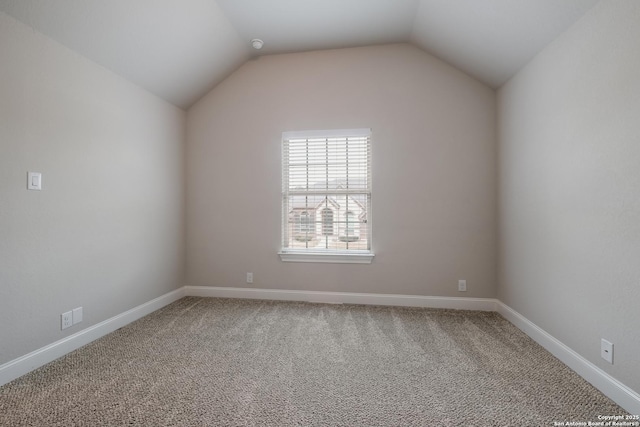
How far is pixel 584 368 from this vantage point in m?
1.76

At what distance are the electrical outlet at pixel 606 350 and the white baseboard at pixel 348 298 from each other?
1318 mm

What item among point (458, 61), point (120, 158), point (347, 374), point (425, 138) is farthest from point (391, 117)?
point (120, 158)

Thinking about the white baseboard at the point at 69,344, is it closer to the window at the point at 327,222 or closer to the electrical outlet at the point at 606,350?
the window at the point at 327,222

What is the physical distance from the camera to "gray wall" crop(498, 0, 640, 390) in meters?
1.49

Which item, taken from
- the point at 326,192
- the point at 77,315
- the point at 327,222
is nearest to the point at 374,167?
the point at 326,192

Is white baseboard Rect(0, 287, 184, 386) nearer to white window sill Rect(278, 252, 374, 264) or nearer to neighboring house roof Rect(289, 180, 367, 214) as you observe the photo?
white window sill Rect(278, 252, 374, 264)

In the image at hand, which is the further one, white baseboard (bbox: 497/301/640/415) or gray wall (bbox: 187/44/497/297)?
gray wall (bbox: 187/44/497/297)

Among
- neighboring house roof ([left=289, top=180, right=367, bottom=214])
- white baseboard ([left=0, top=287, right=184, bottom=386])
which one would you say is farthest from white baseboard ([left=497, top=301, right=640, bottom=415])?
white baseboard ([left=0, top=287, right=184, bottom=386])

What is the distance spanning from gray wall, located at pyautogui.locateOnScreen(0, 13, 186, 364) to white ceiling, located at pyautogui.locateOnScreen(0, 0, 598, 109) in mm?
178

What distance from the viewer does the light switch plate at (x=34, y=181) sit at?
186cm

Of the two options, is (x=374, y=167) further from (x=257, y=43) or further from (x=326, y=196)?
(x=257, y=43)

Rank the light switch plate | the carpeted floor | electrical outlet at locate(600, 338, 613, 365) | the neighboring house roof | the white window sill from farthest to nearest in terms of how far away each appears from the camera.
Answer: the neighboring house roof, the white window sill, the light switch plate, electrical outlet at locate(600, 338, 613, 365), the carpeted floor

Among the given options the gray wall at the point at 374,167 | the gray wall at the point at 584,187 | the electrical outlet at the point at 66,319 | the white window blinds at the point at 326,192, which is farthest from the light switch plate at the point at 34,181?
the gray wall at the point at 584,187

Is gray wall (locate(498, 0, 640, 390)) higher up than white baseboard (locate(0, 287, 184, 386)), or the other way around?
gray wall (locate(498, 0, 640, 390))
